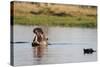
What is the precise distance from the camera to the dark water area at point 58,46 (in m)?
2.44

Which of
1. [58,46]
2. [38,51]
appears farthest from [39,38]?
[58,46]

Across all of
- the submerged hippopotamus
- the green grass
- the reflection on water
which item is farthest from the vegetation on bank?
the reflection on water

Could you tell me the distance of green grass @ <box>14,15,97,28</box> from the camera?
2.48 m

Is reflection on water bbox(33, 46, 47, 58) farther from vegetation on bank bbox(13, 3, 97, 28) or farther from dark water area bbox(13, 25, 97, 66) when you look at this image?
vegetation on bank bbox(13, 3, 97, 28)

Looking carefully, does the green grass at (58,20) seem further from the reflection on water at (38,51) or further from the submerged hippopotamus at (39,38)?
the reflection on water at (38,51)

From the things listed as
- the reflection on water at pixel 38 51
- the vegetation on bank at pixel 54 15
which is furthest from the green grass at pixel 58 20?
the reflection on water at pixel 38 51

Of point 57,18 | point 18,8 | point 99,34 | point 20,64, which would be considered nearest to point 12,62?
point 20,64

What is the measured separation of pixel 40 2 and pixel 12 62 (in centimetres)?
87

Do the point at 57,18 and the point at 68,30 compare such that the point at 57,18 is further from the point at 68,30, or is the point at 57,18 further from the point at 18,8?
the point at 18,8

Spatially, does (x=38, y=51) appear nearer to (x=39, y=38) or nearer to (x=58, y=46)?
(x=39, y=38)

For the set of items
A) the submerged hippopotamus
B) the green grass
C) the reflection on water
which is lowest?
the reflection on water

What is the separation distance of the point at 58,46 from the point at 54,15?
0.43 m

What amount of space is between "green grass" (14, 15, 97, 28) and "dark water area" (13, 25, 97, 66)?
59 millimetres

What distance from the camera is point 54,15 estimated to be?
2.63 metres
